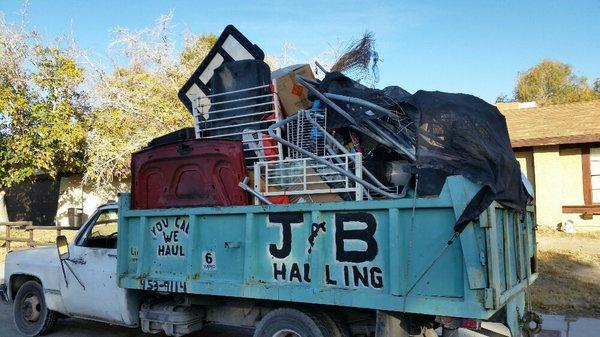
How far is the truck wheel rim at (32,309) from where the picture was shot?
6.80 m

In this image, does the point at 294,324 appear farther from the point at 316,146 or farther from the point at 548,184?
the point at 548,184

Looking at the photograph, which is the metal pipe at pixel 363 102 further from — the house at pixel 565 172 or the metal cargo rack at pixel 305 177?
the house at pixel 565 172

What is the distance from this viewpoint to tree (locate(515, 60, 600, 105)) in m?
42.1

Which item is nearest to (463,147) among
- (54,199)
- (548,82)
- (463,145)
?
(463,145)

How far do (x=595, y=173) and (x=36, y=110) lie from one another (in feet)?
52.2

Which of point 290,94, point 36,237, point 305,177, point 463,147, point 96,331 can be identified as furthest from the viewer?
point 36,237

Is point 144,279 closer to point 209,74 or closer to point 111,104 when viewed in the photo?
point 209,74

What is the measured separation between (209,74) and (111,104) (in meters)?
10.1

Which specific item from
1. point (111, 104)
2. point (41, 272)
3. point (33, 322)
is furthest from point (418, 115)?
point (111, 104)

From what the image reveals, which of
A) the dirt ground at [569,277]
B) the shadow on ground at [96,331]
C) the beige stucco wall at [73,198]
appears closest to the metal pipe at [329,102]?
the shadow on ground at [96,331]

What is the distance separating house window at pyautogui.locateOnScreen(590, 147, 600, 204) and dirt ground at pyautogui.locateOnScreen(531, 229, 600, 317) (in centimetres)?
155

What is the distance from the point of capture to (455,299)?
3625mm

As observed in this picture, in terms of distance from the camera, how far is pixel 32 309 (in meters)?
6.81

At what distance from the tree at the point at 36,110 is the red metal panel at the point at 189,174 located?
1148 cm
